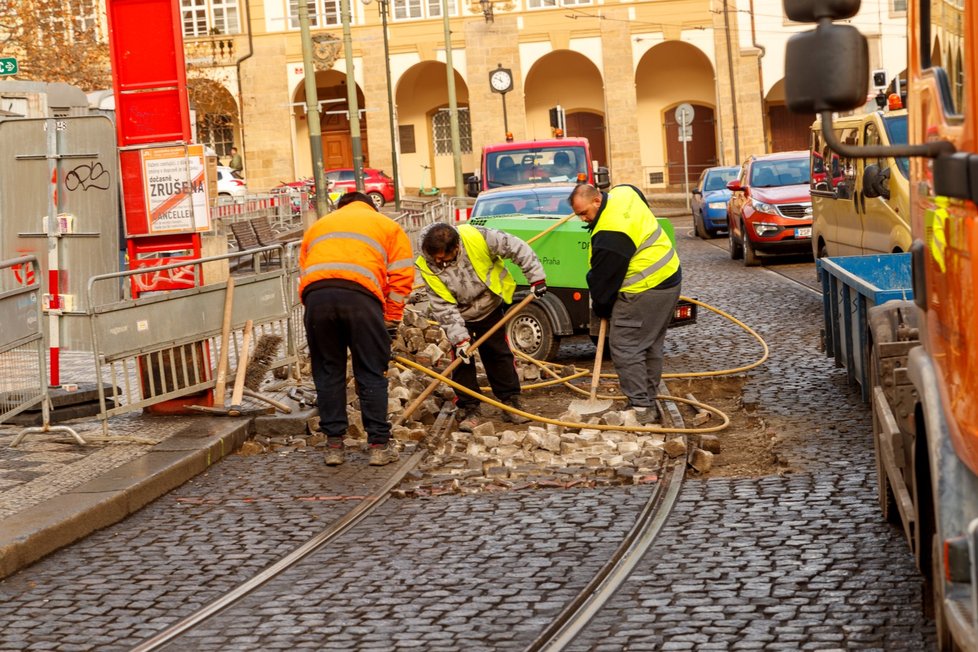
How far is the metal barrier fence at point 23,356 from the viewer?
9.87 m

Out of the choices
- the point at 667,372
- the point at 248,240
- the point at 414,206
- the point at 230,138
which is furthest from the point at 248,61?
the point at 667,372

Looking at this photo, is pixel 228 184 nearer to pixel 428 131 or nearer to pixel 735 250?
pixel 428 131

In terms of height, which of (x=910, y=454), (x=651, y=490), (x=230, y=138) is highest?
(x=230, y=138)

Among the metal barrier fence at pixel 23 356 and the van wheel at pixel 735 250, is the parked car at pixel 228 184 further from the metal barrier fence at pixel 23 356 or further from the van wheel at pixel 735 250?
the metal barrier fence at pixel 23 356

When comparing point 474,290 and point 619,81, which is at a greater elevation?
point 619,81

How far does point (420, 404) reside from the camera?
10.9m

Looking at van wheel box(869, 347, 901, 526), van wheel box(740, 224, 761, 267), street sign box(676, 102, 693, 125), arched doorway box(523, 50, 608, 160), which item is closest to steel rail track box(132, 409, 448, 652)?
van wheel box(869, 347, 901, 526)

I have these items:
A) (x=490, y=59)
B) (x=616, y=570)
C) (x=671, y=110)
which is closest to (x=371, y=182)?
(x=490, y=59)

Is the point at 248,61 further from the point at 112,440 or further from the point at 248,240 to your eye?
the point at 112,440

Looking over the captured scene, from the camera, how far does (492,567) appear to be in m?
6.70

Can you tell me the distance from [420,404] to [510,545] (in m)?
3.92

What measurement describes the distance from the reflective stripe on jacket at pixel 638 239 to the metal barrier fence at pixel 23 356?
365 cm

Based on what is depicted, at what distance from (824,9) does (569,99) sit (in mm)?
51588

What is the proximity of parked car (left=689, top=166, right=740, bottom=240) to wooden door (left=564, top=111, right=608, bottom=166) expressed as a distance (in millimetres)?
21214
